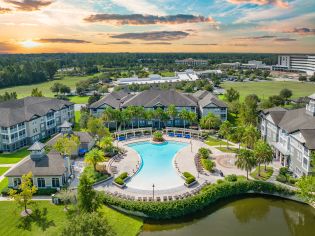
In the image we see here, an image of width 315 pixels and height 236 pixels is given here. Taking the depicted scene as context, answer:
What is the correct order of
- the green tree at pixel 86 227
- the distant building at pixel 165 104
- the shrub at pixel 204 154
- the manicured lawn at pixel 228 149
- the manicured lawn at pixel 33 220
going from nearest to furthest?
the green tree at pixel 86 227 → the manicured lawn at pixel 33 220 → the shrub at pixel 204 154 → the manicured lawn at pixel 228 149 → the distant building at pixel 165 104

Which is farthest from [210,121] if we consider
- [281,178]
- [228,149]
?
[281,178]

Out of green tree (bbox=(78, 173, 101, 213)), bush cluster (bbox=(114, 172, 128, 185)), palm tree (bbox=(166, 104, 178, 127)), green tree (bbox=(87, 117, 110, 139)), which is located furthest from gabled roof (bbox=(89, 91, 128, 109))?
green tree (bbox=(78, 173, 101, 213))

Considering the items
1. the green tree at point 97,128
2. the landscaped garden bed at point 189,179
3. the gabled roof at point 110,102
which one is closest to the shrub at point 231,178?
the landscaped garden bed at point 189,179

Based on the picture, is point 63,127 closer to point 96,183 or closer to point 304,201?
point 96,183

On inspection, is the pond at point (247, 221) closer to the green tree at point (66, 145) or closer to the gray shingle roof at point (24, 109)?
the green tree at point (66, 145)

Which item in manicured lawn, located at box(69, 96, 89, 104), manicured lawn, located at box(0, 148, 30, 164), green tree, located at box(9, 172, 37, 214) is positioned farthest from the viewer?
manicured lawn, located at box(69, 96, 89, 104)

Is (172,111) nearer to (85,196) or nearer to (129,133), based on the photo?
Answer: (129,133)

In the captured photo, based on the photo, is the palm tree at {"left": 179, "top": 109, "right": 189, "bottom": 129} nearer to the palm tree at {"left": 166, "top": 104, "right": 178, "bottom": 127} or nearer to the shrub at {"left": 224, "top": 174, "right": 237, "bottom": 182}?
the palm tree at {"left": 166, "top": 104, "right": 178, "bottom": 127}
